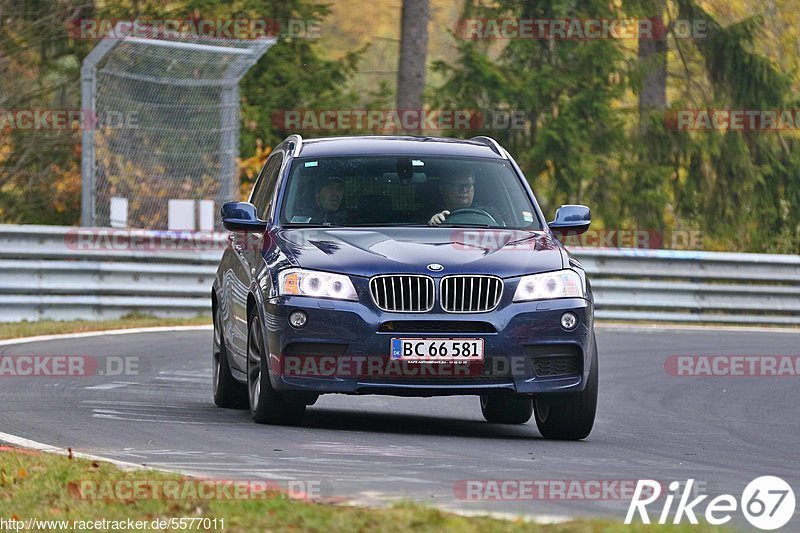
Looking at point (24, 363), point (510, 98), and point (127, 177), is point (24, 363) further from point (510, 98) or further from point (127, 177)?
point (510, 98)

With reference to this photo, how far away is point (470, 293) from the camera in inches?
382

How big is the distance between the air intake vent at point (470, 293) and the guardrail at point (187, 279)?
10376mm

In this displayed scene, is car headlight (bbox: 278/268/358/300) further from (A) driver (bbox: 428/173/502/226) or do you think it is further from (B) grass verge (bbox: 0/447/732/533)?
(B) grass verge (bbox: 0/447/732/533)

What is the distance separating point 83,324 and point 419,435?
9.64 m

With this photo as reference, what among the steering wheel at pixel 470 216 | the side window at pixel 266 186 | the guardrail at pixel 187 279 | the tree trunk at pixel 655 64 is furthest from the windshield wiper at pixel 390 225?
the tree trunk at pixel 655 64

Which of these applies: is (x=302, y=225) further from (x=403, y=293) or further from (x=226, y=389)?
(x=226, y=389)

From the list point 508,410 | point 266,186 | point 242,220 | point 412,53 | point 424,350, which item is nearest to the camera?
point 424,350

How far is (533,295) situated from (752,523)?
319 centimetres

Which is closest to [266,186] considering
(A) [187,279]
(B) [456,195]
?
(B) [456,195]

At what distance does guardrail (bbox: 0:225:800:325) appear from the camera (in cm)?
1933

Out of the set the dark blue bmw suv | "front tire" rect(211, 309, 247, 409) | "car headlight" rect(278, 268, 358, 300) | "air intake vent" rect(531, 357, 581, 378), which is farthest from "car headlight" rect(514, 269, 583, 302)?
"front tire" rect(211, 309, 247, 409)

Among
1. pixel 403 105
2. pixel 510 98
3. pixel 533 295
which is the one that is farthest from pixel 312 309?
pixel 510 98

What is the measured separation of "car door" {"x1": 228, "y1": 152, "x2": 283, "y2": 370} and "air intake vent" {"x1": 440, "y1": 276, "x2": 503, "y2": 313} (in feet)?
4.41

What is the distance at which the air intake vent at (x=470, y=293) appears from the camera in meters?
9.67
